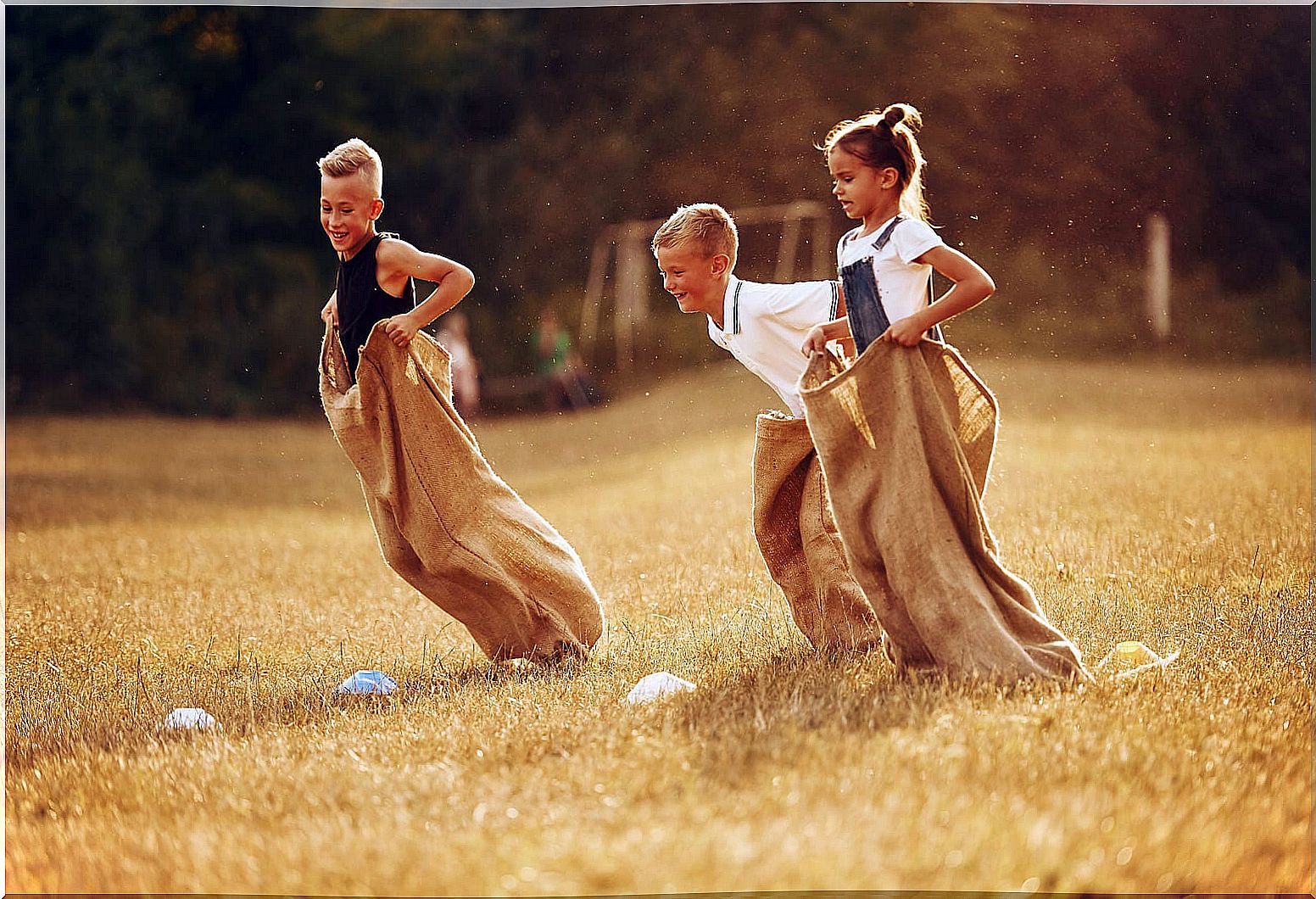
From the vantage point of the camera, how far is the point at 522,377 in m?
16.3

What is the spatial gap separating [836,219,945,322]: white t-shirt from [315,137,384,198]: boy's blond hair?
1.48 meters

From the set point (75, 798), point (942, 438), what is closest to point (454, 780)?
point (75, 798)

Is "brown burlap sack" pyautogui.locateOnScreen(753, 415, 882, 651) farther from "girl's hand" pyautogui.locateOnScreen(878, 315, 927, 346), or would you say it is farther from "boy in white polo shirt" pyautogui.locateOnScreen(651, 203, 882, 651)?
"girl's hand" pyautogui.locateOnScreen(878, 315, 927, 346)

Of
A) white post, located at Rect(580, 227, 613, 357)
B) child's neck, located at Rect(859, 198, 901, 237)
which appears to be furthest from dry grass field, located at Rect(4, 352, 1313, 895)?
white post, located at Rect(580, 227, 613, 357)

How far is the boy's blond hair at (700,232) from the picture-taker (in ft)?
12.8

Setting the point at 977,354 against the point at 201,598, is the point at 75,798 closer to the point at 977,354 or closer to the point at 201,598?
the point at 201,598

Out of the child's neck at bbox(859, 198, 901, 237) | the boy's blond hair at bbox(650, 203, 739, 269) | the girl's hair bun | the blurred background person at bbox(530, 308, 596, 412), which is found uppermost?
the girl's hair bun

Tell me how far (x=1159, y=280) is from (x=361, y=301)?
1277 centimetres

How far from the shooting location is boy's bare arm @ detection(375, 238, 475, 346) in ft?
12.8

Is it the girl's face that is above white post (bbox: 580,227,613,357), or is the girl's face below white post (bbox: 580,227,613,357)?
above

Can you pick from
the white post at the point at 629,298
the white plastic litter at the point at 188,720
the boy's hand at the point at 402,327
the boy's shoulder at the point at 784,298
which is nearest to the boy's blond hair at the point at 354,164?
the boy's hand at the point at 402,327

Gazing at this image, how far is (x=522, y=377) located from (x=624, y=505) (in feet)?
27.0

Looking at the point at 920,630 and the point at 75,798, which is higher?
the point at 920,630

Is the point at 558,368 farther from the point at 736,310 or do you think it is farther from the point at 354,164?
the point at 736,310
